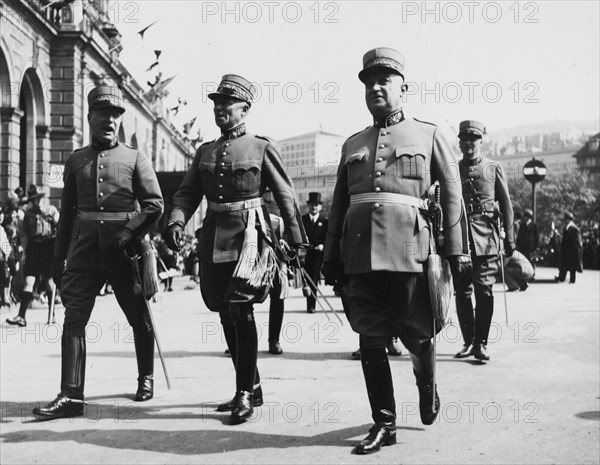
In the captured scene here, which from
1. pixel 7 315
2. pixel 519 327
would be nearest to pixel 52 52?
pixel 7 315

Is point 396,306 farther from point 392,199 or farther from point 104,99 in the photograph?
point 104,99

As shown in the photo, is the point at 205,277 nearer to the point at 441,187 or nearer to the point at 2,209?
the point at 441,187

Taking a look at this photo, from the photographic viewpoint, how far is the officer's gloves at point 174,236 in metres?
5.49

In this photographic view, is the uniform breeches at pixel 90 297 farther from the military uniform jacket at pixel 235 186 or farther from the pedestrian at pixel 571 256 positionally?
the pedestrian at pixel 571 256

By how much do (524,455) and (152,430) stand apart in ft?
7.10

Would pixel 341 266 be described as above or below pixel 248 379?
above

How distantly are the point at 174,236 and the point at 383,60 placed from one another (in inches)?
71.1

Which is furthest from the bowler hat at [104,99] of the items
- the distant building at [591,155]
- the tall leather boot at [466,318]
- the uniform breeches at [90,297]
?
the distant building at [591,155]

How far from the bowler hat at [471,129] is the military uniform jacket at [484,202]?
0.28 metres

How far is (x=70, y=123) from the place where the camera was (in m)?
26.1

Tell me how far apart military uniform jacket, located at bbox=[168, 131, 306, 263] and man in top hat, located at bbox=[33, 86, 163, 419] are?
42cm

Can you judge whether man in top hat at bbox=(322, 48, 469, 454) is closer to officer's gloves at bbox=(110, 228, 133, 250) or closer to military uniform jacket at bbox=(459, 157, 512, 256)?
officer's gloves at bbox=(110, 228, 133, 250)

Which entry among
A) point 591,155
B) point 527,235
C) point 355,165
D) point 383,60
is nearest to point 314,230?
point 355,165

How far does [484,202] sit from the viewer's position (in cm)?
814
